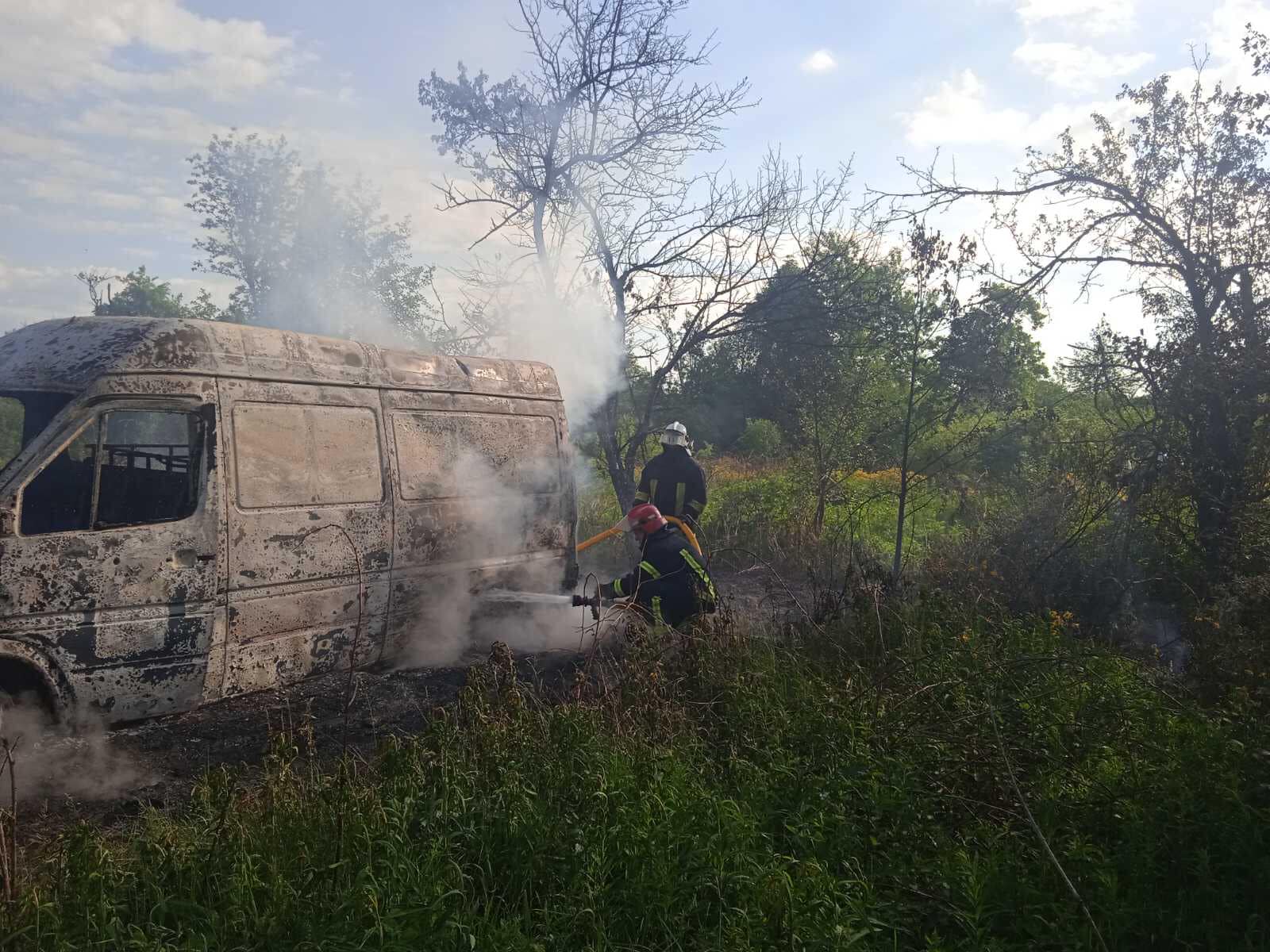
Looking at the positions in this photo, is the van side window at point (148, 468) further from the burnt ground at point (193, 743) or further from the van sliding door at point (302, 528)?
the burnt ground at point (193, 743)

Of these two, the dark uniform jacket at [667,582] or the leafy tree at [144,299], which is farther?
the leafy tree at [144,299]

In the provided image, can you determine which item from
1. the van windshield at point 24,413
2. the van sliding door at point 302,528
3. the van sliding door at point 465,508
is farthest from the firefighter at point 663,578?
the van windshield at point 24,413

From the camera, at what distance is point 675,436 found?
332 inches

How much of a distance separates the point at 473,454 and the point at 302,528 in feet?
4.99

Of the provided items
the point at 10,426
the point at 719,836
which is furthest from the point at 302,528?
the point at 719,836

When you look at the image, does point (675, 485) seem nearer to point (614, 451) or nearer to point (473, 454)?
point (614, 451)

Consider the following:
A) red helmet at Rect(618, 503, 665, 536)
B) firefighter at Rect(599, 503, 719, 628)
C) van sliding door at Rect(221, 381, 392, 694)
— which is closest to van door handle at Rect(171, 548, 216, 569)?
van sliding door at Rect(221, 381, 392, 694)

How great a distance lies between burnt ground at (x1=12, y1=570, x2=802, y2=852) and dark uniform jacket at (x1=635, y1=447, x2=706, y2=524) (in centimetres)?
284

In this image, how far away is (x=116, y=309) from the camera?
29.8 meters

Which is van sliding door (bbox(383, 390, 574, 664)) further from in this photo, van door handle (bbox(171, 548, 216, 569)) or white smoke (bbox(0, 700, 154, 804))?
white smoke (bbox(0, 700, 154, 804))

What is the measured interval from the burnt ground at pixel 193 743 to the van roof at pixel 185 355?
6.11 ft

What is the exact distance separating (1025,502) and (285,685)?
7.33 m

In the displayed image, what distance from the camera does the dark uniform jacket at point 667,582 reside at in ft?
19.9

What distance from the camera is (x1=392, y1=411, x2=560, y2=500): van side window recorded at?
19.1 feet
